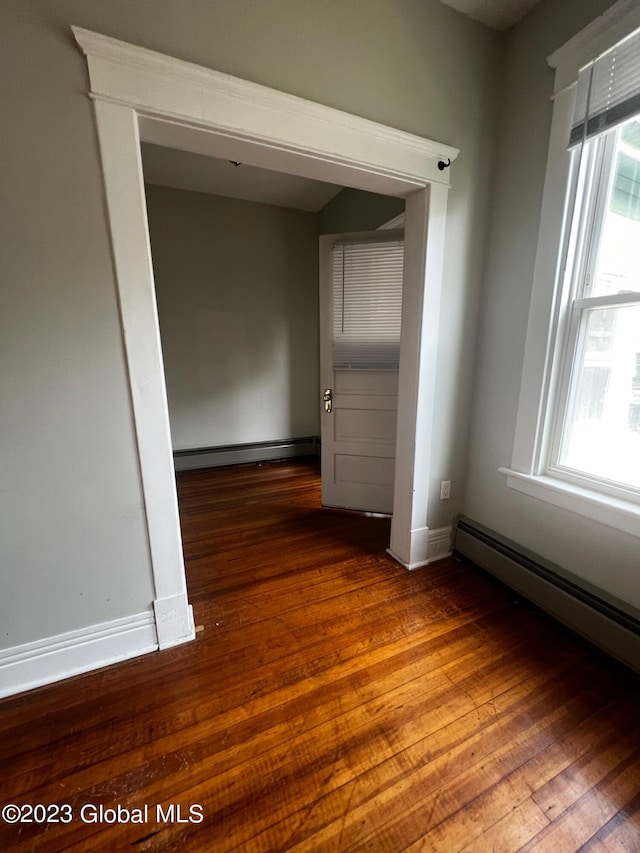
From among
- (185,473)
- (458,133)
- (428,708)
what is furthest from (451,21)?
(185,473)

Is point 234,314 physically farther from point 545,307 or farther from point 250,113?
point 545,307

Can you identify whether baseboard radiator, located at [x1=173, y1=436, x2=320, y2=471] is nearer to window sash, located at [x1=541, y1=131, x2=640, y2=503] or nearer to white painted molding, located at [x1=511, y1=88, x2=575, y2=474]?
white painted molding, located at [x1=511, y1=88, x2=575, y2=474]

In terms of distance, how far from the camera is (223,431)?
3.99 metres

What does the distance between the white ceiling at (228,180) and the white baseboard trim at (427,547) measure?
10.5 ft

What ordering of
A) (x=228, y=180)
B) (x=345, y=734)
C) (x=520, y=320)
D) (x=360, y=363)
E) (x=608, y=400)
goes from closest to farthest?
1. (x=345, y=734)
2. (x=608, y=400)
3. (x=520, y=320)
4. (x=360, y=363)
5. (x=228, y=180)

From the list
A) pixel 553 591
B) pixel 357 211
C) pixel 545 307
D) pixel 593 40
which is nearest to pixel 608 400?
pixel 545 307

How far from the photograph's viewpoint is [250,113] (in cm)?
134

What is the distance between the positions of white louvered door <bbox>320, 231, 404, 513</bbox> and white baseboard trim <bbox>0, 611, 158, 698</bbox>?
173 centimetres

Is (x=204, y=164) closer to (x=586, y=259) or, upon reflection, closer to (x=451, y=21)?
(x=451, y=21)

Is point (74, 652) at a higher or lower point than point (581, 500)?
lower

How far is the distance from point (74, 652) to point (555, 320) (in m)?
2.59

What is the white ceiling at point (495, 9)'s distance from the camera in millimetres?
1619

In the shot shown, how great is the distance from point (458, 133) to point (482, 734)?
103 inches

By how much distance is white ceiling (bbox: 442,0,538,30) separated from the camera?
5.31ft
